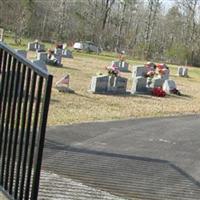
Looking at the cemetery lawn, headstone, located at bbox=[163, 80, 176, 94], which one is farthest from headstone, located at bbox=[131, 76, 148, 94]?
headstone, located at bbox=[163, 80, 176, 94]

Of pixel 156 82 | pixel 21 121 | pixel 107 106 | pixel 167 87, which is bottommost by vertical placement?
pixel 107 106

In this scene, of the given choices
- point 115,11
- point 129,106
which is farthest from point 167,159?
point 115,11

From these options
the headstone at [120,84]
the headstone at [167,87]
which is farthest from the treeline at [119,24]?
the headstone at [120,84]

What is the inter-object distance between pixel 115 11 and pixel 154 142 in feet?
184

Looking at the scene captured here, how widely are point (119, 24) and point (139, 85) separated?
140 ft

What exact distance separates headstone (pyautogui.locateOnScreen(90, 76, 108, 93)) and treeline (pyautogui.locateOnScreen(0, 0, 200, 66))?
2913cm

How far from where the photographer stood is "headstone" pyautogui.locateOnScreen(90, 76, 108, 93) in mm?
17172

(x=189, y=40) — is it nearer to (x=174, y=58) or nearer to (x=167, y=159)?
(x=174, y=58)

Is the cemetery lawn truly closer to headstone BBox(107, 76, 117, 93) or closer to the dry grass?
the dry grass

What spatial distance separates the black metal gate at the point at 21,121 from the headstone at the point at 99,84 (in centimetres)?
1231

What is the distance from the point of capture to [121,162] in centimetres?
802

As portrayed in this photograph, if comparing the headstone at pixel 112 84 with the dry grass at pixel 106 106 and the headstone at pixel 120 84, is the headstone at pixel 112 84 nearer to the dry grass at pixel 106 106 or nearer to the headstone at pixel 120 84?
the headstone at pixel 120 84

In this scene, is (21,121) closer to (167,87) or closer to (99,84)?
(99,84)

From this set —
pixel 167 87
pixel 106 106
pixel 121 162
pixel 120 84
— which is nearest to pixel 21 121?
pixel 121 162
